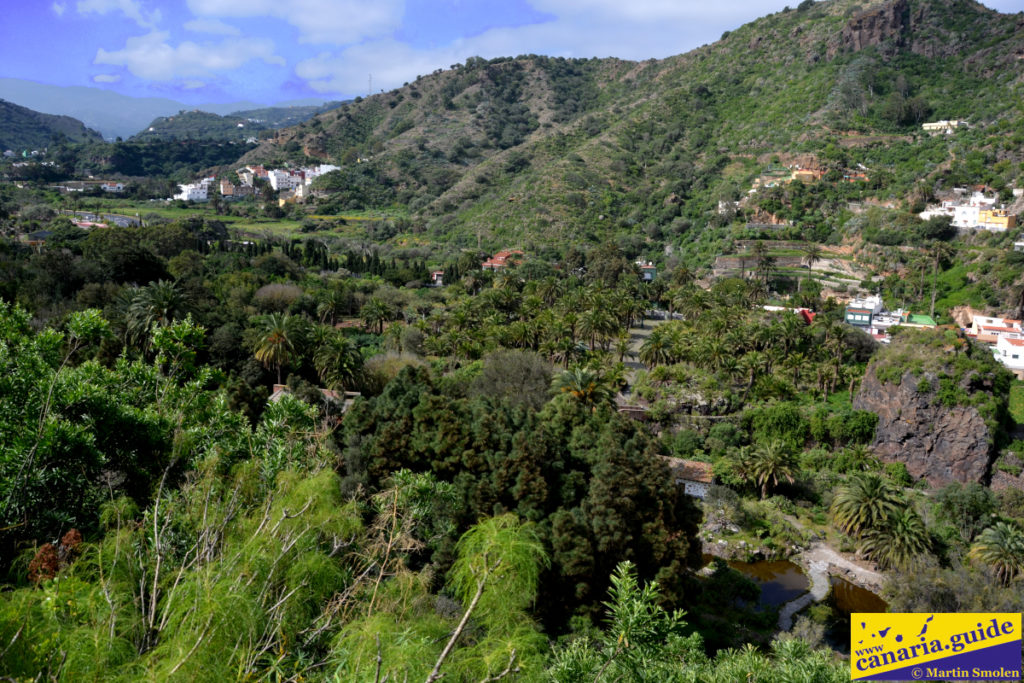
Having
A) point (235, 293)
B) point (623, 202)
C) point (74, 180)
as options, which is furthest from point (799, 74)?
point (74, 180)

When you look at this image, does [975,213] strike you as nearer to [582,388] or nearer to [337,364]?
[582,388]

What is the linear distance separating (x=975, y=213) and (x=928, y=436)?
42958 mm

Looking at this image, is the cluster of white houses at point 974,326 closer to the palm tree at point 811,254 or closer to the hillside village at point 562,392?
the hillside village at point 562,392

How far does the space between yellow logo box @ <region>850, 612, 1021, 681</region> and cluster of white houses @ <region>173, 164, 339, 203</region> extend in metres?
111

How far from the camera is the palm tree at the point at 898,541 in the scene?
68.9ft

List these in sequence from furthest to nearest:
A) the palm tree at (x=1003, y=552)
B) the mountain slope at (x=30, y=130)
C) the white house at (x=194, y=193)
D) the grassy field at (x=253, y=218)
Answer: the mountain slope at (x=30, y=130) < the white house at (x=194, y=193) < the grassy field at (x=253, y=218) < the palm tree at (x=1003, y=552)

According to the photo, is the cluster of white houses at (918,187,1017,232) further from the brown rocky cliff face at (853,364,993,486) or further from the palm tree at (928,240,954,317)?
the brown rocky cliff face at (853,364,993,486)

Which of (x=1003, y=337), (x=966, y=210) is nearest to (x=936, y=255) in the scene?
(x=966, y=210)

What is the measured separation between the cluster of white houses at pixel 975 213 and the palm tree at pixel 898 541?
4981 centimetres

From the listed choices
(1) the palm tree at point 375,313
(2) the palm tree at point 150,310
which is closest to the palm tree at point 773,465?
(2) the palm tree at point 150,310

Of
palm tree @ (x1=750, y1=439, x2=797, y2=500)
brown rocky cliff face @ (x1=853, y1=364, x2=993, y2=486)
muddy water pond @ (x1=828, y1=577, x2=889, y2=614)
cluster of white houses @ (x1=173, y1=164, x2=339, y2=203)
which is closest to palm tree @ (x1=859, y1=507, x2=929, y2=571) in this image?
muddy water pond @ (x1=828, y1=577, x2=889, y2=614)

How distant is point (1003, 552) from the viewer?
1942cm

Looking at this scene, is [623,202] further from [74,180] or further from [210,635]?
[74,180]

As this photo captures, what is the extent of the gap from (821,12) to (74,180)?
133m
